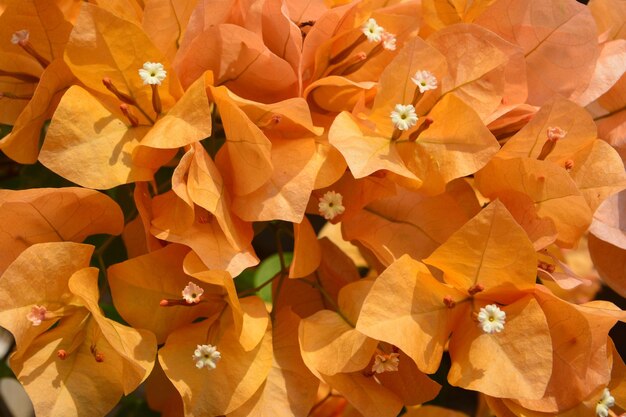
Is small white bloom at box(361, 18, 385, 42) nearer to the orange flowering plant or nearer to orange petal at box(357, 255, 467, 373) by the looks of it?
the orange flowering plant

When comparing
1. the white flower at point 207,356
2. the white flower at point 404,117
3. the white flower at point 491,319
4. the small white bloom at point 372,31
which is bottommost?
the white flower at point 207,356

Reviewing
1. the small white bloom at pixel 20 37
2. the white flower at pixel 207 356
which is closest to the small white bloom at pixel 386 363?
the white flower at pixel 207 356

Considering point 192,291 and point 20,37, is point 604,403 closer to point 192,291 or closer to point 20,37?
point 192,291

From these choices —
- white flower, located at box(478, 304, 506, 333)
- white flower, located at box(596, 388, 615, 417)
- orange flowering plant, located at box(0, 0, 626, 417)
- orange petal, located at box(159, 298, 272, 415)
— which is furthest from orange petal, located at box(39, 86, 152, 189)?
white flower, located at box(596, 388, 615, 417)

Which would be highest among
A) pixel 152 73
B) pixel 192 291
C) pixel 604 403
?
pixel 152 73

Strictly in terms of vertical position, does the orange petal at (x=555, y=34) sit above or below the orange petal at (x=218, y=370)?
above

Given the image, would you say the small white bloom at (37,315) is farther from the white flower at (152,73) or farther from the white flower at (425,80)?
the white flower at (425,80)

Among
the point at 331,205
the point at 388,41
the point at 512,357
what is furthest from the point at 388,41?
the point at 512,357

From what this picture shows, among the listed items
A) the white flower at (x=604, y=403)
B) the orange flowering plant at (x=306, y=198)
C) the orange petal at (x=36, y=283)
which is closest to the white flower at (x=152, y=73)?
the orange flowering plant at (x=306, y=198)
